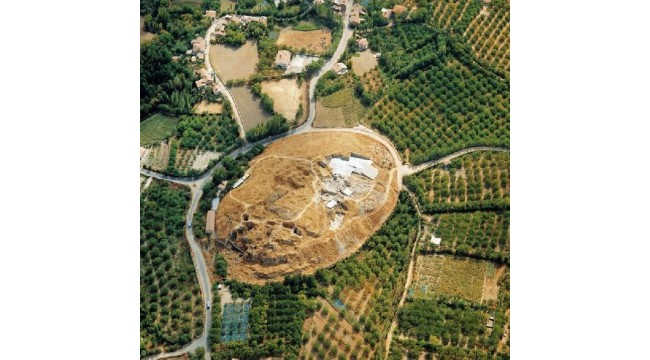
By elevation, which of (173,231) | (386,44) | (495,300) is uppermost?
(386,44)

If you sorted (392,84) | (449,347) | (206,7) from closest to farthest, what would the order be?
Answer: 1. (449,347)
2. (392,84)
3. (206,7)

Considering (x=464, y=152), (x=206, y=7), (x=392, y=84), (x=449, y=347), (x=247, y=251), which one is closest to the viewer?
(x=449, y=347)

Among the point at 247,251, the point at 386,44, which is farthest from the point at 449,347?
the point at 386,44

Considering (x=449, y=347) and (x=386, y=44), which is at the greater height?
(x=386, y=44)

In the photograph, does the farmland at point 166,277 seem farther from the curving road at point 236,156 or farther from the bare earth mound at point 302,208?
the bare earth mound at point 302,208

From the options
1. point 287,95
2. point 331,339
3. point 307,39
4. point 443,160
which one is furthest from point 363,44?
point 331,339

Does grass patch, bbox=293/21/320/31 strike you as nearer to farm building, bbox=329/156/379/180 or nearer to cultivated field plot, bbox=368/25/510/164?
cultivated field plot, bbox=368/25/510/164

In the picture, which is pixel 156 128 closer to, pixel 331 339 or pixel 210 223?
pixel 210 223

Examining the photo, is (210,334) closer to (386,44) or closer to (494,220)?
(494,220)
